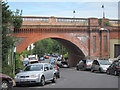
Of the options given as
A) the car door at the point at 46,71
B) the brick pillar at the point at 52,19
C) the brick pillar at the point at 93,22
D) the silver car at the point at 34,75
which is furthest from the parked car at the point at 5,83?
the brick pillar at the point at 93,22

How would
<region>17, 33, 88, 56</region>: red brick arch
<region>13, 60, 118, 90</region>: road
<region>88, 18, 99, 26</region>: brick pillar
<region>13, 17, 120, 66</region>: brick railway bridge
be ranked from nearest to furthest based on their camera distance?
<region>13, 60, 118, 90</region>: road → <region>17, 33, 88, 56</region>: red brick arch → <region>13, 17, 120, 66</region>: brick railway bridge → <region>88, 18, 99, 26</region>: brick pillar

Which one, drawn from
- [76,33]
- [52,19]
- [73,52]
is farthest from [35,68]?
[73,52]

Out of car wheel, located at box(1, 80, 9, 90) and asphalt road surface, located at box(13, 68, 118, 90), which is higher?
car wheel, located at box(1, 80, 9, 90)

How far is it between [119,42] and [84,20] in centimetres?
805

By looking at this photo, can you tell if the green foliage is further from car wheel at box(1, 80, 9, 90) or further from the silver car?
car wheel at box(1, 80, 9, 90)

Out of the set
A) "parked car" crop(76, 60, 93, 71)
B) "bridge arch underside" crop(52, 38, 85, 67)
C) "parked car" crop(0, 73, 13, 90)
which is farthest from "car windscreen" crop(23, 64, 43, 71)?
"bridge arch underside" crop(52, 38, 85, 67)

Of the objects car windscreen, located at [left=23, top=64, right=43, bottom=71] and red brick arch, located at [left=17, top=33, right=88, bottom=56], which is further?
red brick arch, located at [left=17, top=33, right=88, bottom=56]

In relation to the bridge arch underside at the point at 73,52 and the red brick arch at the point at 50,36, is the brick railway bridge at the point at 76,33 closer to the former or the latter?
the red brick arch at the point at 50,36

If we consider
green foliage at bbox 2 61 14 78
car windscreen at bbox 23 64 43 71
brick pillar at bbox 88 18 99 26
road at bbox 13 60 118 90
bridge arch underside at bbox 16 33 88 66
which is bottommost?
road at bbox 13 60 118 90

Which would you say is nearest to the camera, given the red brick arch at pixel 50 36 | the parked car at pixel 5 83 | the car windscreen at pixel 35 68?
the parked car at pixel 5 83

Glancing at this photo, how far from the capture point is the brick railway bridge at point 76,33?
4106cm

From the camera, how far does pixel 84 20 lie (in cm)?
4444

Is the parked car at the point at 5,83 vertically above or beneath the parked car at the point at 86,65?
above

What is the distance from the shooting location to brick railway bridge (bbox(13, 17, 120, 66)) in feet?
135
